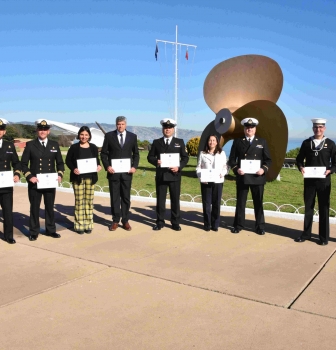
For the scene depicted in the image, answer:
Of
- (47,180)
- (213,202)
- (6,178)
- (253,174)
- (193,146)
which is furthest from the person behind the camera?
(193,146)

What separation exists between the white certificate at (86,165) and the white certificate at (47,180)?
36 centimetres

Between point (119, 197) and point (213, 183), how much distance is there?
140cm

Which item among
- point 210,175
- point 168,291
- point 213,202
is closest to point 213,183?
point 210,175

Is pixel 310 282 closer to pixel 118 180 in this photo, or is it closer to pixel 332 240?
pixel 332 240

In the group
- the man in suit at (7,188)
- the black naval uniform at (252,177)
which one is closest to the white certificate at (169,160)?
the black naval uniform at (252,177)

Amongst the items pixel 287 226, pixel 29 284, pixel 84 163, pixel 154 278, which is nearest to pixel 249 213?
pixel 287 226

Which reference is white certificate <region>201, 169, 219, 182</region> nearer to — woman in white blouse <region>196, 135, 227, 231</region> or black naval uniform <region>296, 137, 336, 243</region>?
woman in white blouse <region>196, 135, 227, 231</region>

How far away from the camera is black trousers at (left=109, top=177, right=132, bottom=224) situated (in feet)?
19.6

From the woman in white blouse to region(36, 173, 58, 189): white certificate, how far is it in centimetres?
200

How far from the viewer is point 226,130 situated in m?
11.5

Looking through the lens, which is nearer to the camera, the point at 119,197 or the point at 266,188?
the point at 119,197

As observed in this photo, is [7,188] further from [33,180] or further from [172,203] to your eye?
[172,203]

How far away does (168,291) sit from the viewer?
3566 mm

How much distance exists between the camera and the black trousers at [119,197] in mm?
5965
